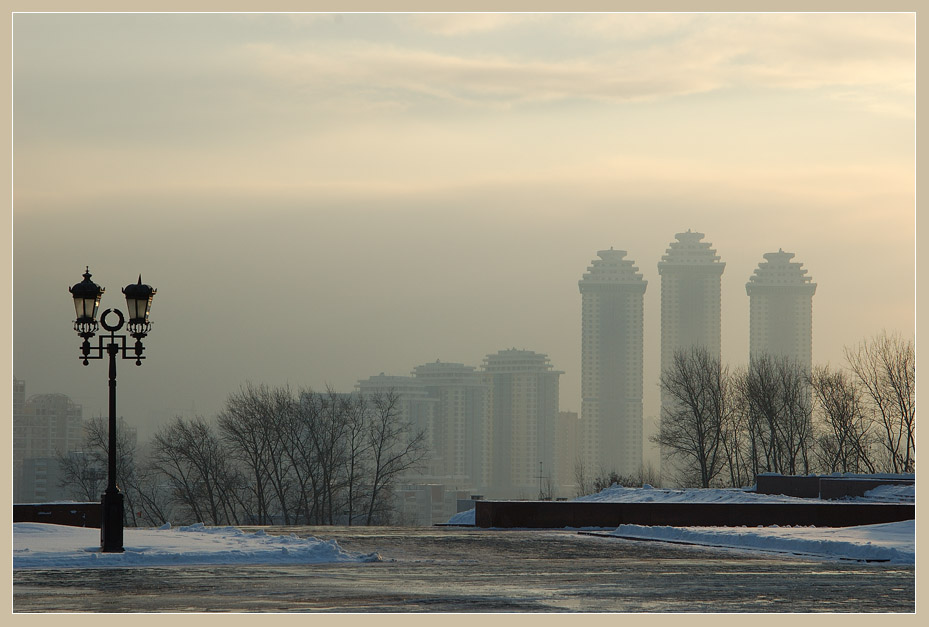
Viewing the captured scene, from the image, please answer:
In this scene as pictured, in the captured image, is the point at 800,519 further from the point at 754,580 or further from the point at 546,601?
the point at 546,601

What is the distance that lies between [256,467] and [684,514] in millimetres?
41119

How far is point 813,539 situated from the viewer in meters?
21.0

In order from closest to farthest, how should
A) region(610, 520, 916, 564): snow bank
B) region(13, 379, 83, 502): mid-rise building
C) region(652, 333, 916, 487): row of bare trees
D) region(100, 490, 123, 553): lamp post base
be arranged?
region(100, 490, 123, 553): lamp post base, region(610, 520, 916, 564): snow bank, region(652, 333, 916, 487): row of bare trees, region(13, 379, 83, 502): mid-rise building

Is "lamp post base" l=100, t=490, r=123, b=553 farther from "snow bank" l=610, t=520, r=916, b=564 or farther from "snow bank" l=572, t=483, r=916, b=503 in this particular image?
"snow bank" l=572, t=483, r=916, b=503

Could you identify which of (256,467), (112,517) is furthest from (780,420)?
(112,517)

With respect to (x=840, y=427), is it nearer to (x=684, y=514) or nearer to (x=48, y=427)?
(x=684, y=514)

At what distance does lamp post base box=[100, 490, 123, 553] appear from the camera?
57.4 feet

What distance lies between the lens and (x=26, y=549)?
17109 millimetres

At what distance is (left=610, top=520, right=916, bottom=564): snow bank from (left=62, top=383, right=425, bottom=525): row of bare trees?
40.1m

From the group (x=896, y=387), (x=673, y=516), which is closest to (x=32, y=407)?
(x=896, y=387)

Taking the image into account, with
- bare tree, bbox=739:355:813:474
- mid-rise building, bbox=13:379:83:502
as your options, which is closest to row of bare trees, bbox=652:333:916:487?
bare tree, bbox=739:355:813:474

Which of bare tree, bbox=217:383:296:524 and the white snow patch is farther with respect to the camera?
bare tree, bbox=217:383:296:524

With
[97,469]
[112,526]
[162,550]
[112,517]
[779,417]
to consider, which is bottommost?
[97,469]

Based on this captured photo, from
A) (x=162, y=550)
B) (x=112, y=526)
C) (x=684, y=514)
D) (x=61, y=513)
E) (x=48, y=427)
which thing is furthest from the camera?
(x=48, y=427)
